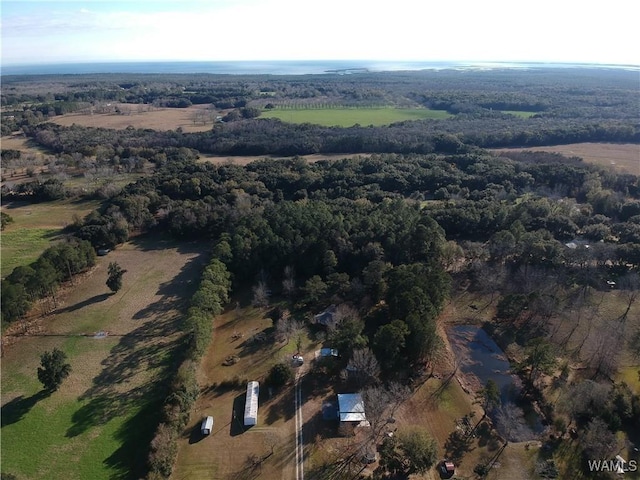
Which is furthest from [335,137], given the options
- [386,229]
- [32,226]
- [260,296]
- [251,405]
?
[251,405]

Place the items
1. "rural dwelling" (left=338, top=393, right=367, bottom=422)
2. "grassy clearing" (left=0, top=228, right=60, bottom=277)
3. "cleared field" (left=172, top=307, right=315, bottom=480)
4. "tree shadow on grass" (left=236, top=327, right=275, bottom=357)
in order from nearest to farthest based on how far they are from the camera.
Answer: "cleared field" (left=172, top=307, right=315, bottom=480) < "rural dwelling" (left=338, top=393, right=367, bottom=422) < "tree shadow on grass" (left=236, top=327, right=275, bottom=357) < "grassy clearing" (left=0, top=228, right=60, bottom=277)

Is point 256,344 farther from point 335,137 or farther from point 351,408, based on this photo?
point 335,137

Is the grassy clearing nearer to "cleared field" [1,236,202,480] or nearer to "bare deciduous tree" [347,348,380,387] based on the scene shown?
"cleared field" [1,236,202,480]

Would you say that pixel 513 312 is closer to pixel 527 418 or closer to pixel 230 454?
pixel 527 418

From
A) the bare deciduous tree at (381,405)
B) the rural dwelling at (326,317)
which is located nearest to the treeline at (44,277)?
the rural dwelling at (326,317)

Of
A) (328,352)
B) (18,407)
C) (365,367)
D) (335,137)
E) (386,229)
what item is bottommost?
(18,407)

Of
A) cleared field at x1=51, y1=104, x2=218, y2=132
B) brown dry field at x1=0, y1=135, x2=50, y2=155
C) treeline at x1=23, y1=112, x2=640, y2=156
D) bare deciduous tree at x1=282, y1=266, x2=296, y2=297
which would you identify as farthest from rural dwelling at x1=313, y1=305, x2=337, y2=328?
cleared field at x1=51, y1=104, x2=218, y2=132
